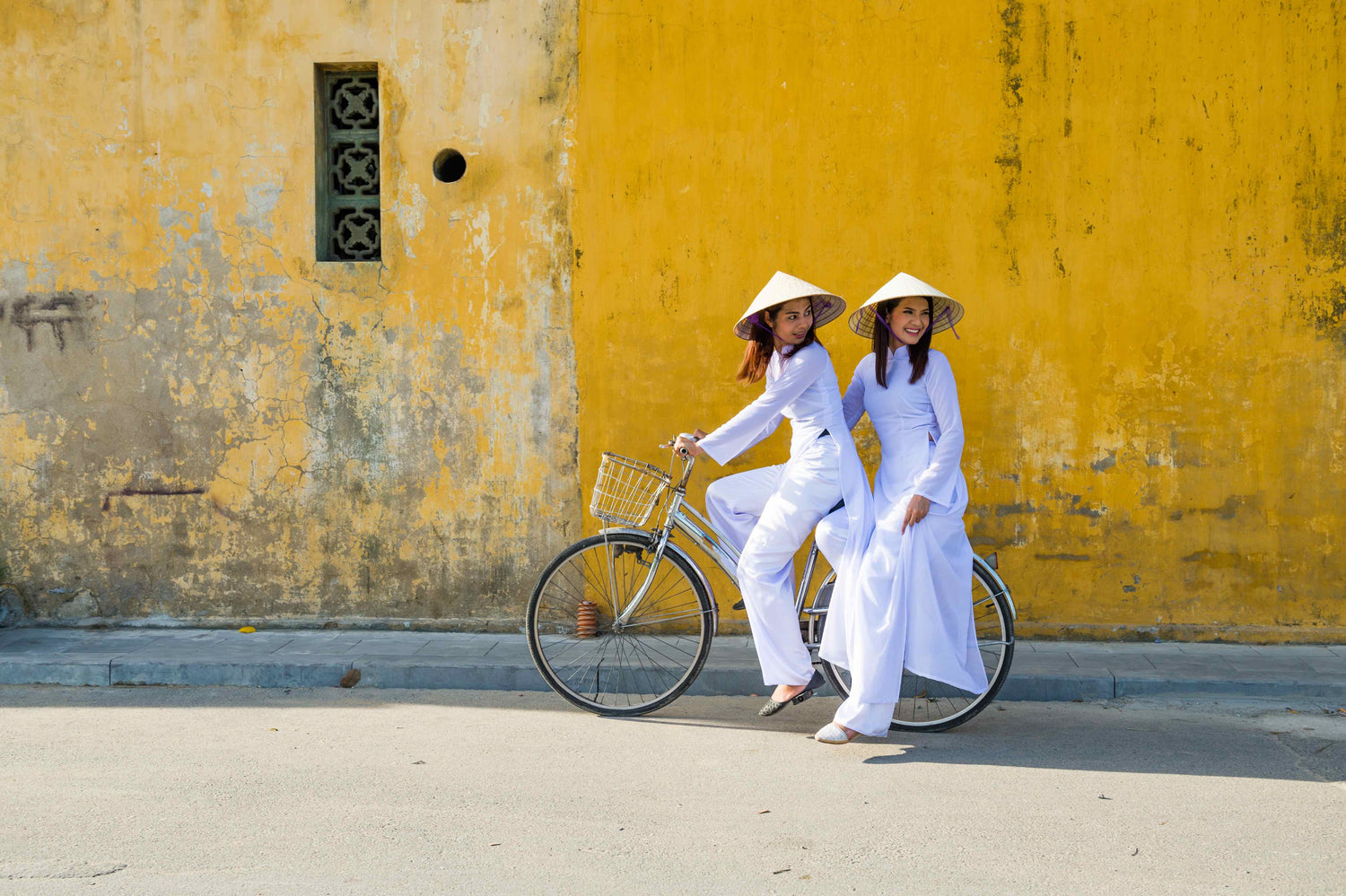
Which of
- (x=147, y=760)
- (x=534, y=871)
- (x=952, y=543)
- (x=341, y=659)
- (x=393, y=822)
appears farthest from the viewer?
(x=341, y=659)

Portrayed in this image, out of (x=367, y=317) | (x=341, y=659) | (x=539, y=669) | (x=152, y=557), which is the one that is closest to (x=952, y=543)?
(x=539, y=669)

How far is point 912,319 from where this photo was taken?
188 inches

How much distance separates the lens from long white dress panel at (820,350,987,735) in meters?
4.59

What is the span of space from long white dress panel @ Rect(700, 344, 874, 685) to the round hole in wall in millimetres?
3106

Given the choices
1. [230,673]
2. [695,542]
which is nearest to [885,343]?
[695,542]

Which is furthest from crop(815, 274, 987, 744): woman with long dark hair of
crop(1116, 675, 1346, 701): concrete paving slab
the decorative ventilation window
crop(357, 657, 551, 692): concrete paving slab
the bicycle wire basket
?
the decorative ventilation window

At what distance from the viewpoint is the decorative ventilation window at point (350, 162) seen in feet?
23.5

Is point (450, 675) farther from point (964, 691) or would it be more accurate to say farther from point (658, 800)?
point (964, 691)

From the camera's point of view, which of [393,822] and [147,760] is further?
[147,760]

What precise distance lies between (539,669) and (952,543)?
197 centimetres

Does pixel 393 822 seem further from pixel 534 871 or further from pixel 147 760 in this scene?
pixel 147 760

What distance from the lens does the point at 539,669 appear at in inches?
205

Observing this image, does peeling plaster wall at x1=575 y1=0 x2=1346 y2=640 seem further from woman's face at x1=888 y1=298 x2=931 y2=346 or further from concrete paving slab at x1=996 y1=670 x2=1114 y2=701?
woman's face at x1=888 y1=298 x2=931 y2=346

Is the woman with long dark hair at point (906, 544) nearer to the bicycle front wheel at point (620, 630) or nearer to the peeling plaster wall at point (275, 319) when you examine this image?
the bicycle front wheel at point (620, 630)
